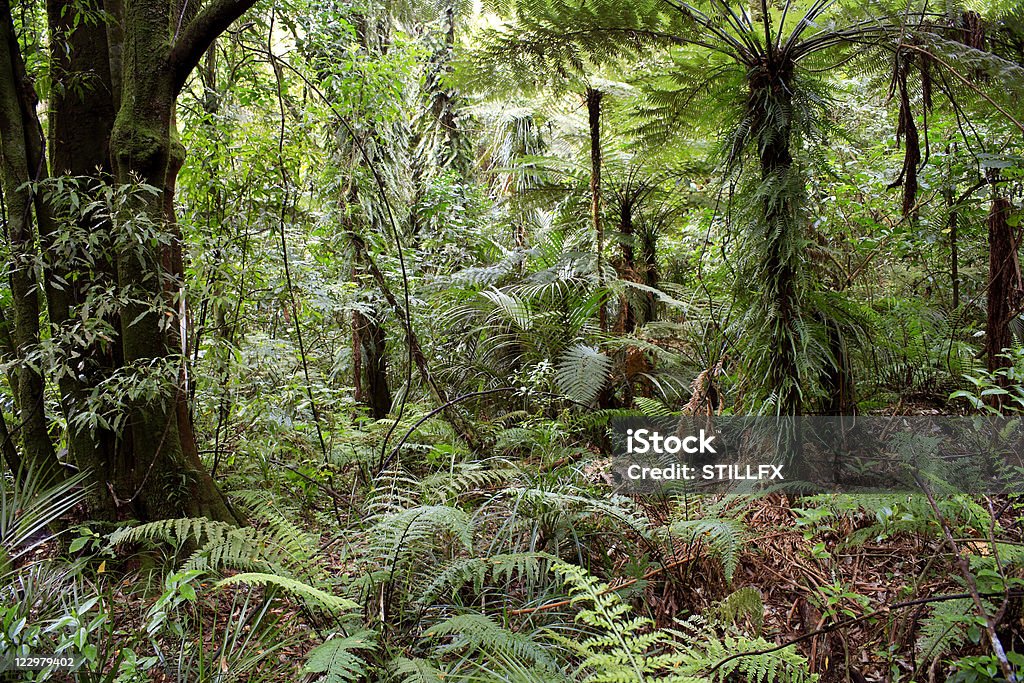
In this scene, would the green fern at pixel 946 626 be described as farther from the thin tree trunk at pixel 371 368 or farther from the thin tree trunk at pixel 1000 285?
the thin tree trunk at pixel 371 368

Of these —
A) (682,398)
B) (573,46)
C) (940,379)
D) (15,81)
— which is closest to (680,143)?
(573,46)

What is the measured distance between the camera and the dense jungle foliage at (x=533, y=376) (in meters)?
1.90

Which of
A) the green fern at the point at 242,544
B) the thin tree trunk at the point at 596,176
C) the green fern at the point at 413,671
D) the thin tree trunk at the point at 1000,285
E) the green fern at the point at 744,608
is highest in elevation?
the thin tree trunk at the point at 596,176

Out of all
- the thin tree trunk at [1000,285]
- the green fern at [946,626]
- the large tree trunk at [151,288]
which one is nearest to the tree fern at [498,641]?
the green fern at [946,626]

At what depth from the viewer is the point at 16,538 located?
2.38 meters

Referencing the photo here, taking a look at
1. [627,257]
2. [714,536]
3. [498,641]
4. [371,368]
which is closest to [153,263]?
[498,641]

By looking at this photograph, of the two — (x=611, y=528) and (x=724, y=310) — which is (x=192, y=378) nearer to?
(x=611, y=528)

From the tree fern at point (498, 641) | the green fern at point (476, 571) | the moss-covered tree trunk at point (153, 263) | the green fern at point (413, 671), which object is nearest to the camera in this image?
the green fern at point (413, 671)

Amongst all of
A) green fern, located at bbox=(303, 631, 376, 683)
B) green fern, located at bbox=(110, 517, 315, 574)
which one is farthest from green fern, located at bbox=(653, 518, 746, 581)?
green fern, located at bbox=(110, 517, 315, 574)

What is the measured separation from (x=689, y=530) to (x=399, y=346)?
3163 millimetres

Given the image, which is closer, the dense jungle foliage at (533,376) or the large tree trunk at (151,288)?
the dense jungle foliage at (533,376)

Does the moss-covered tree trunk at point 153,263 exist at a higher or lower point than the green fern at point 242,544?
higher

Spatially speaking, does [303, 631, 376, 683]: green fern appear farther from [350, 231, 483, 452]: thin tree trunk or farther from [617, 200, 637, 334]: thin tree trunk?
[617, 200, 637, 334]: thin tree trunk

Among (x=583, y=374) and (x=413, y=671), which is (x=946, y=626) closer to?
(x=413, y=671)
